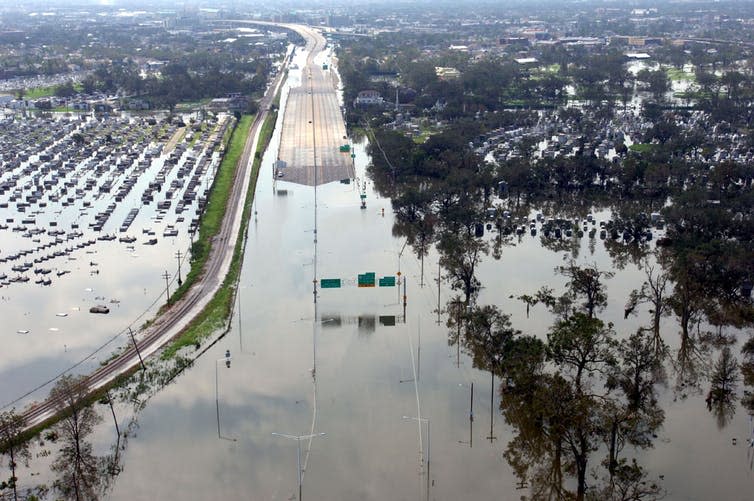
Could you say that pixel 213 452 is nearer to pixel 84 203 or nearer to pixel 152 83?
pixel 84 203

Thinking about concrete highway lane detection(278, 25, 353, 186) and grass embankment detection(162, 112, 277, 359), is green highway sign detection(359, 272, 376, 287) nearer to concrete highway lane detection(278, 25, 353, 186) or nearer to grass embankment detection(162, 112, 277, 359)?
grass embankment detection(162, 112, 277, 359)

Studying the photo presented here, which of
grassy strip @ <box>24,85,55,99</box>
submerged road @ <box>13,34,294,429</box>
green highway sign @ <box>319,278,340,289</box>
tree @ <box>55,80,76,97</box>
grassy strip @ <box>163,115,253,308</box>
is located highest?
tree @ <box>55,80,76,97</box>

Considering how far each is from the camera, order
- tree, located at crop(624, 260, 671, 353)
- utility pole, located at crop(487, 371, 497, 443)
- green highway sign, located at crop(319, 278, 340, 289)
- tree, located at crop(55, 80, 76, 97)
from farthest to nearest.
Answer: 1. tree, located at crop(55, 80, 76, 97)
2. green highway sign, located at crop(319, 278, 340, 289)
3. tree, located at crop(624, 260, 671, 353)
4. utility pole, located at crop(487, 371, 497, 443)

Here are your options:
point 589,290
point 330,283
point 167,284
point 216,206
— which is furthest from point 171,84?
point 589,290

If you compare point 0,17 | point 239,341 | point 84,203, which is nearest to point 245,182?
point 84,203

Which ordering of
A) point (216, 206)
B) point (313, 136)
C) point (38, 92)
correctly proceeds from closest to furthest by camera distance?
point (216, 206)
point (313, 136)
point (38, 92)

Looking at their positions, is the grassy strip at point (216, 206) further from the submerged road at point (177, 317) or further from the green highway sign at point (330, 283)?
the green highway sign at point (330, 283)

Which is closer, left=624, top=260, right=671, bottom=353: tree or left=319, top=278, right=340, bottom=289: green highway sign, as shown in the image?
left=624, top=260, right=671, bottom=353: tree

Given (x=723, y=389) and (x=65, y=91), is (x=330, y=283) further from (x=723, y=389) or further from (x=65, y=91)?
(x=65, y=91)

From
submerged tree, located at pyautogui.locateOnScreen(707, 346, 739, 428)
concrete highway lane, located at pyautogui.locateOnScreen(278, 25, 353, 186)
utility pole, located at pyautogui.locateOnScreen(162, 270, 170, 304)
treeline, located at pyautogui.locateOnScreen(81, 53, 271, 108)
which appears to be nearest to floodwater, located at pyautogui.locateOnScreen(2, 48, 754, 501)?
submerged tree, located at pyautogui.locateOnScreen(707, 346, 739, 428)
